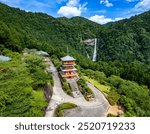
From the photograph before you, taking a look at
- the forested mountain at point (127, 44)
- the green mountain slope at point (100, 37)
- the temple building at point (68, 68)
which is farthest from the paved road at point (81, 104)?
the forested mountain at point (127, 44)

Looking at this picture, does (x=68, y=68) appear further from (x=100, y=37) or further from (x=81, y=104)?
(x=100, y=37)

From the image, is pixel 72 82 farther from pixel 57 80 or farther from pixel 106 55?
pixel 106 55

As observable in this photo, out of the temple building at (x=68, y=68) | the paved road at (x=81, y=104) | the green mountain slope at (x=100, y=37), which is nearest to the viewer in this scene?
the paved road at (x=81, y=104)

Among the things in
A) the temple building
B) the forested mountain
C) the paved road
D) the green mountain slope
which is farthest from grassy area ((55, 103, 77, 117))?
the forested mountain

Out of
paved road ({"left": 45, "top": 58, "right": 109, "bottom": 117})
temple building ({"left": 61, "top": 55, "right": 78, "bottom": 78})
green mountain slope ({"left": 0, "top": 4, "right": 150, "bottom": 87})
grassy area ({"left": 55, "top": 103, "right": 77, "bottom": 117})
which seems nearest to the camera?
grassy area ({"left": 55, "top": 103, "right": 77, "bottom": 117})

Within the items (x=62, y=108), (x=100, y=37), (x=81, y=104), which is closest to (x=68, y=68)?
(x=81, y=104)

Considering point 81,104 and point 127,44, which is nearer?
point 81,104

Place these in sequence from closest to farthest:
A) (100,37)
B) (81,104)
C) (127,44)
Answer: (81,104)
(127,44)
(100,37)

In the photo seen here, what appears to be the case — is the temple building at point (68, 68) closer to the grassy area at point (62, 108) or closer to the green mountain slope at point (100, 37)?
the grassy area at point (62, 108)

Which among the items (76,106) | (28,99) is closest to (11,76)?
(28,99)

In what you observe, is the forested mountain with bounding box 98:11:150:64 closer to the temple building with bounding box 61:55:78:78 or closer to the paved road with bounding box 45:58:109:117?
the temple building with bounding box 61:55:78:78

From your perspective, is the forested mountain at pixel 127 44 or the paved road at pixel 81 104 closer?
the paved road at pixel 81 104
